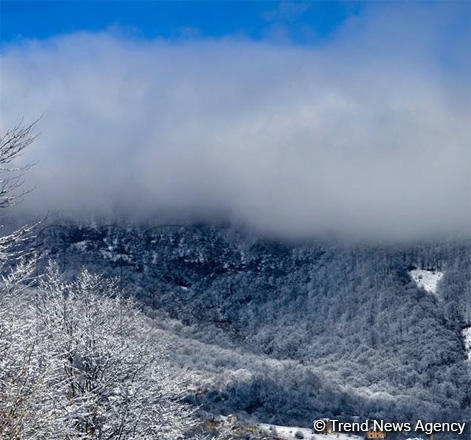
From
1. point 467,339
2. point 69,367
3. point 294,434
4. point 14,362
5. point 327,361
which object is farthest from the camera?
point 467,339

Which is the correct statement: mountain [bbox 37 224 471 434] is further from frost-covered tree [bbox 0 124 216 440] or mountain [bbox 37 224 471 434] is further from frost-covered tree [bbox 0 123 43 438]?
frost-covered tree [bbox 0 123 43 438]

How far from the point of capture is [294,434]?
91500mm

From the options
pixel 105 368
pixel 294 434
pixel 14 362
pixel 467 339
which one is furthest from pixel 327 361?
pixel 14 362

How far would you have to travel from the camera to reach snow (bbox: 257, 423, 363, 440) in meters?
88.9

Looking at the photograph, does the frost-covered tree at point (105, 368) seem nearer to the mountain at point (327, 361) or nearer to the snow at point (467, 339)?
the mountain at point (327, 361)

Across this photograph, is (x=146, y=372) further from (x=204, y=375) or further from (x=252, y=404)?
(x=204, y=375)

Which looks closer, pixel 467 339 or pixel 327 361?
pixel 327 361

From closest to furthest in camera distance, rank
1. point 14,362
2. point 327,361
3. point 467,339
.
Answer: point 14,362, point 327,361, point 467,339

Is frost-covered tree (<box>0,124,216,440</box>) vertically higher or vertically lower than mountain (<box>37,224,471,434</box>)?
higher

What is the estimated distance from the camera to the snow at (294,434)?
8888cm

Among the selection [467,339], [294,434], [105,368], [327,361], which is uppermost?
[105,368]

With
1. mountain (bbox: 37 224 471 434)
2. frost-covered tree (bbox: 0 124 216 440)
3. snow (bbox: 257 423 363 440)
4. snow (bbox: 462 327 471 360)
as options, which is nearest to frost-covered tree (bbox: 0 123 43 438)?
frost-covered tree (bbox: 0 124 216 440)

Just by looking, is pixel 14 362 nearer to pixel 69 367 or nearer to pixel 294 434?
pixel 69 367

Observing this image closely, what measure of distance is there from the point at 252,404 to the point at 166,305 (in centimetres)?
7948
